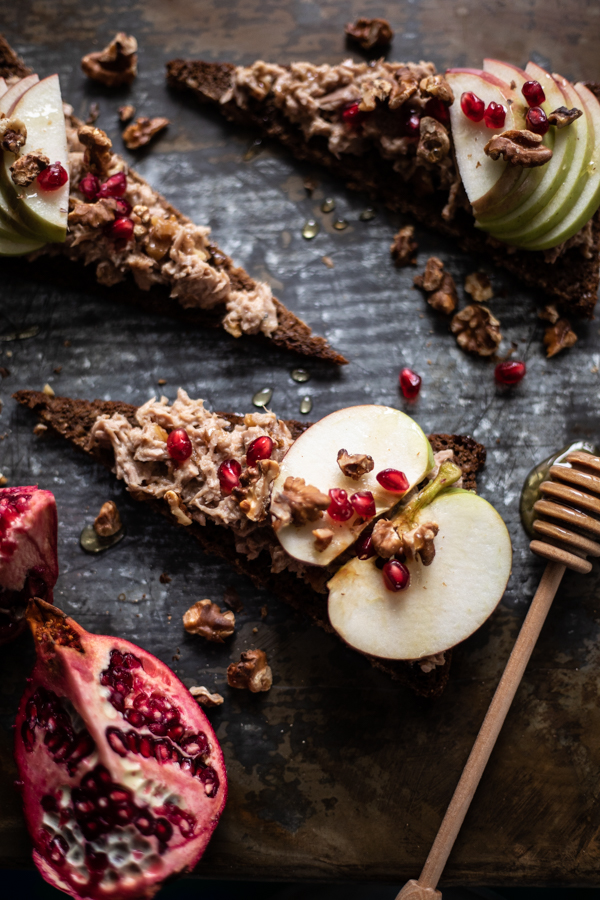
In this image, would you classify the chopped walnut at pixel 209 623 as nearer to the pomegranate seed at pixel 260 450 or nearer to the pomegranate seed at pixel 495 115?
the pomegranate seed at pixel 260 450

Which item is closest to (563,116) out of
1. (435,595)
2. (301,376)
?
(301,376)

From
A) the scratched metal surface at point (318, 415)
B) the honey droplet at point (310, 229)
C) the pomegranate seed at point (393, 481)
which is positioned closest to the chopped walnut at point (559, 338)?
the scratched metal surface at point (318, 415)

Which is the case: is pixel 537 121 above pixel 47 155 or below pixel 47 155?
above

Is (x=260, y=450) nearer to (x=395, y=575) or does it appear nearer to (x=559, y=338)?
(x=395, y=575)

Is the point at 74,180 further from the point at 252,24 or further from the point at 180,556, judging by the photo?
the point at 180,556

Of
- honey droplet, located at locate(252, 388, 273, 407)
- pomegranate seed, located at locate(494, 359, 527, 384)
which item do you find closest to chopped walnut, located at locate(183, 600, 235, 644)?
honey droplet, located at locate(252, 388, 273, 407)

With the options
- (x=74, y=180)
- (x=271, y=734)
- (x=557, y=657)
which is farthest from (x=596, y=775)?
(x=74, y=180)

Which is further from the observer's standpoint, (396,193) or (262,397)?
(396,193)
